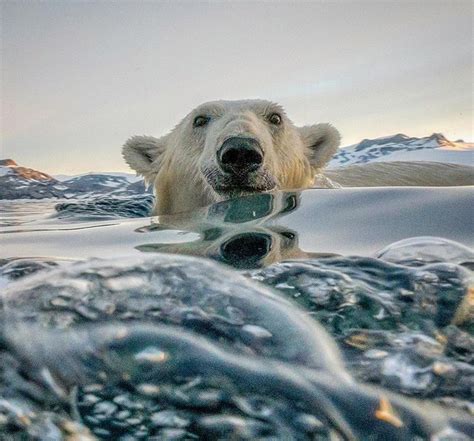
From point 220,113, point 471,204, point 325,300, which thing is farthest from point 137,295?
point 220,113

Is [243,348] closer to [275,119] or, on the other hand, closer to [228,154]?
[228,154]

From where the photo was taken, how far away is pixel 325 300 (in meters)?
1.06

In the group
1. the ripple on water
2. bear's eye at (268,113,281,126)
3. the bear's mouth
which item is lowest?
the ripple on water

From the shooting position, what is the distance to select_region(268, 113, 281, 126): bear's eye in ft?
12.1

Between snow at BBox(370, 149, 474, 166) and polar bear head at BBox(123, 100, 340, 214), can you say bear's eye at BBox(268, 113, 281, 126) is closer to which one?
polar bear head at BBox(123, 100, 340, 214)

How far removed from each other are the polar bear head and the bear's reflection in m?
0.27

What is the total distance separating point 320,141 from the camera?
4199mm

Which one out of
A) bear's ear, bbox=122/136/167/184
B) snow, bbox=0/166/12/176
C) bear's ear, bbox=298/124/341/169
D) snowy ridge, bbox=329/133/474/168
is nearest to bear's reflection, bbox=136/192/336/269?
bear's ear, bbox=298/124/341/169

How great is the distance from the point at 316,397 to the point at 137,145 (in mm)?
3823

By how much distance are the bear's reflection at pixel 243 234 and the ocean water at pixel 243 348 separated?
0.12m

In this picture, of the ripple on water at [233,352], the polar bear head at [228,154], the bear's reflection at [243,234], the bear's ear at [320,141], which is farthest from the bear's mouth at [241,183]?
the ripple on water at [233,352]

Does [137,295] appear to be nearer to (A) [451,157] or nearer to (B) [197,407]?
(B) [197,407]

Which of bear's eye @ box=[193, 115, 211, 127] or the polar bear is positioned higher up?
bear's eye @ box=[193, 115, 211, 127]

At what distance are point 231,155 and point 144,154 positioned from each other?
177 cm
